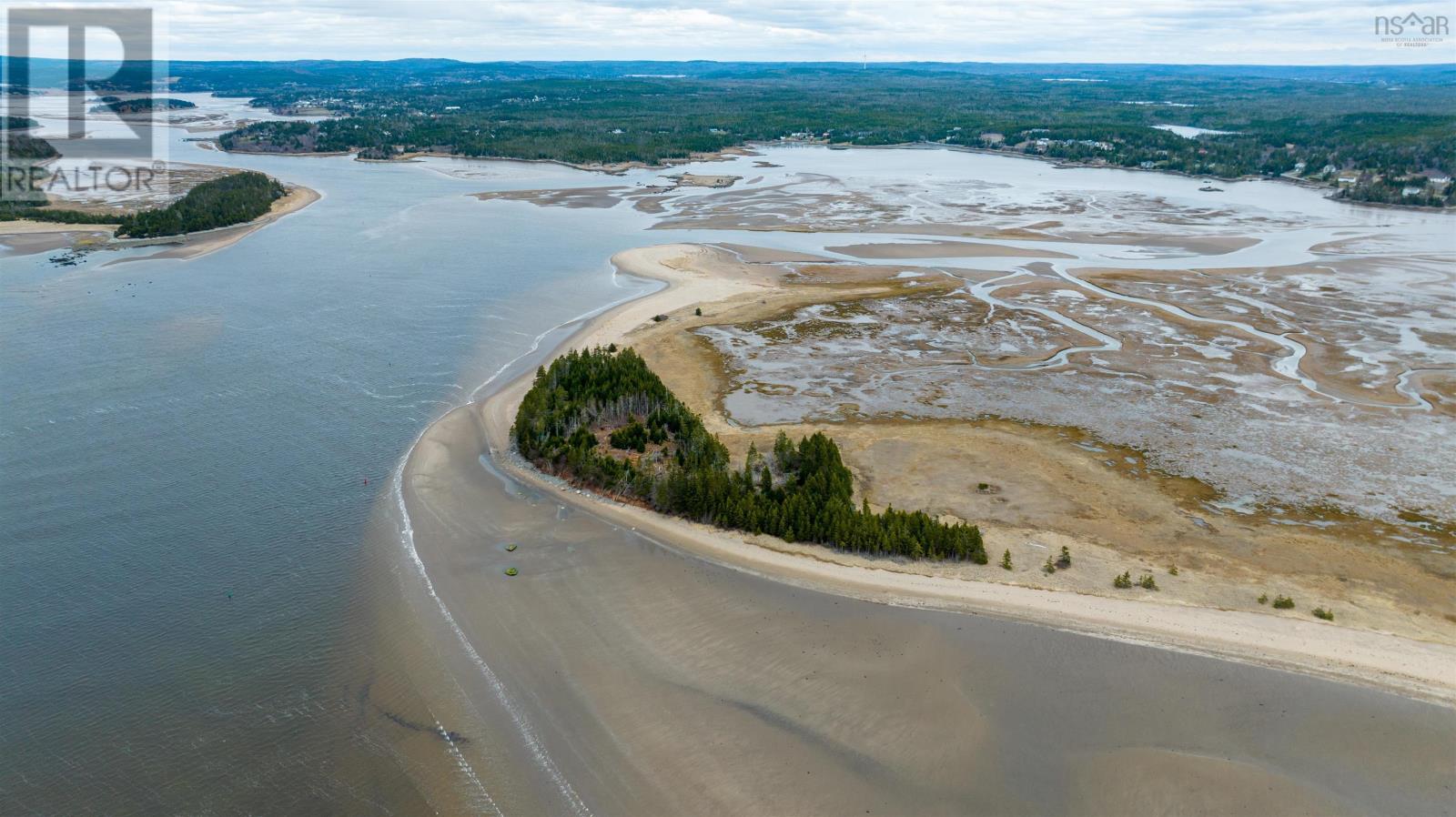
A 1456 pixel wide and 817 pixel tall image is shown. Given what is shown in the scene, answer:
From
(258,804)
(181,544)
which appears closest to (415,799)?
(258,804)

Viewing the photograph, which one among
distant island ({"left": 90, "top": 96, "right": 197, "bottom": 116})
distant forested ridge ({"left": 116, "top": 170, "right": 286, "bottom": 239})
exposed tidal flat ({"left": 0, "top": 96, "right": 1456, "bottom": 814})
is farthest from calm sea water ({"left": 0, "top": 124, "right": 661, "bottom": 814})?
distant island ({"left": 90, "top": 96, "right": 197, "bottom": 116})

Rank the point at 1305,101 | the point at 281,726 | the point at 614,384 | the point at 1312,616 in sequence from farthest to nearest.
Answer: the point at 1305,101
the point at 614,384
the point at 1312,616
the point at 281,726

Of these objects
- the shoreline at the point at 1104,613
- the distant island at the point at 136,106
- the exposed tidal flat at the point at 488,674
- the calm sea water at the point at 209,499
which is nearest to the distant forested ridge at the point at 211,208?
the calm sea water at the point at 209,499

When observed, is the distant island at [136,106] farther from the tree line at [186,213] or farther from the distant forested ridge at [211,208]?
the tree line at [186,213]

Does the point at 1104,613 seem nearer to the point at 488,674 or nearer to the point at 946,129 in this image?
the point at 488,674

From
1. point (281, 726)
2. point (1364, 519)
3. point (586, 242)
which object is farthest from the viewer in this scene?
point (586, 242)

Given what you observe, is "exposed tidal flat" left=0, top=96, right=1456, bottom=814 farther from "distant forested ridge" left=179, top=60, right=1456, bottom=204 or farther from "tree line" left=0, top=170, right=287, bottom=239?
"distant forested ridge" left=179, top=60, right=1456, bottom=204

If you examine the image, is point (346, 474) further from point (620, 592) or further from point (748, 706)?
point (748, 706)
